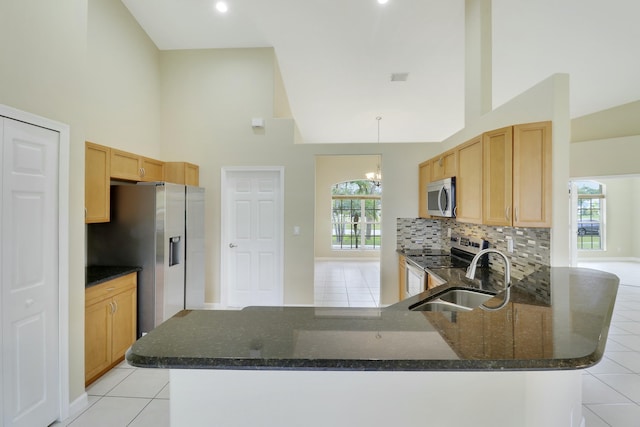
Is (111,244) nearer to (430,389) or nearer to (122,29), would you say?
(122,29)

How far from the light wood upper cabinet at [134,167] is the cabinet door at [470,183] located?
3461 millimetres

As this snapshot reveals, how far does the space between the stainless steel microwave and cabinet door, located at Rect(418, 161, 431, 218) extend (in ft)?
0.82

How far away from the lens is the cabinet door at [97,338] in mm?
2283

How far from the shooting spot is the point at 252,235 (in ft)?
13.6

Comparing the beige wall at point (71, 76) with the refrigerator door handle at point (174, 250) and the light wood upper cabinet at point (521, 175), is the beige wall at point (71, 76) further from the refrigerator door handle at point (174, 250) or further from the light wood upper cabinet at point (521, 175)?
the light wood upper cabinet at point (521, 175)

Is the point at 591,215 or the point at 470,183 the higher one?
the point at 470,183

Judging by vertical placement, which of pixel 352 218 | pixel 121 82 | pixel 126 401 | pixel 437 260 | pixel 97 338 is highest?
pixel 121 82

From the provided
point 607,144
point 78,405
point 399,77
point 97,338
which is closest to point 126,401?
point 78,405

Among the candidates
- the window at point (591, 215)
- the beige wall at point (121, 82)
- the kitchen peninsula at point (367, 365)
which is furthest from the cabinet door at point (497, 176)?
the window at point (591, 215)

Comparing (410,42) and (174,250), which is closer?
(174,250)

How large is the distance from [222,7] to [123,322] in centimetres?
359

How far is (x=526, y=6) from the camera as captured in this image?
113 inches

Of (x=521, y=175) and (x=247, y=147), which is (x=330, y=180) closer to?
(x=247, y=147)

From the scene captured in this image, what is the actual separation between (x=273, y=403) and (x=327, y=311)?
373 mm
